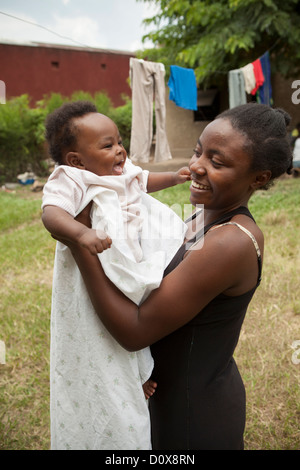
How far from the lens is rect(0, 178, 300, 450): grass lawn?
215 cm

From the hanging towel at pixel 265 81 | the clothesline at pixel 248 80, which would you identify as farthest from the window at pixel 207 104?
the clothesline at pixel 248 80

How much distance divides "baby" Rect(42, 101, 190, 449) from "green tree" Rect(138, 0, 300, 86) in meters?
6.94

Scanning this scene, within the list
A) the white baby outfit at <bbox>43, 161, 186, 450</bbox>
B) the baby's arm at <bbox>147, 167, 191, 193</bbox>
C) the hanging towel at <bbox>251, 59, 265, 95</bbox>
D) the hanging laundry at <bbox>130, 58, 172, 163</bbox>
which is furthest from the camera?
the hanging towel at <bbox>251, 59, 265, 95</bbox>

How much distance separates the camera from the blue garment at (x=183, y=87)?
6.99m

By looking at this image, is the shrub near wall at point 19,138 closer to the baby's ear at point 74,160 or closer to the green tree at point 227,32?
the green tree at point 227,32

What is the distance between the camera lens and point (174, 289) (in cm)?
101

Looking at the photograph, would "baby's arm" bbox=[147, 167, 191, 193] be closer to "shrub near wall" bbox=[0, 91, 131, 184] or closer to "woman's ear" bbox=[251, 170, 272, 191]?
"woman's ear" bbox=[251, 170, 272, 191]

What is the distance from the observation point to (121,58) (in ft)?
48.0

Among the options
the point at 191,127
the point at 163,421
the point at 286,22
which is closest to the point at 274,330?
the point at 163,421

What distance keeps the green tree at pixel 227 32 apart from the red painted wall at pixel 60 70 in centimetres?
353

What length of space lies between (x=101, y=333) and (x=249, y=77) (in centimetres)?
745

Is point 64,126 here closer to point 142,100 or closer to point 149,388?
point 149,388

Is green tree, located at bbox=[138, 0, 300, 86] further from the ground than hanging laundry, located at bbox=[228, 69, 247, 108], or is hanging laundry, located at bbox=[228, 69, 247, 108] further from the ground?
green tree, located at bbox=[138, 0, 300, 86]

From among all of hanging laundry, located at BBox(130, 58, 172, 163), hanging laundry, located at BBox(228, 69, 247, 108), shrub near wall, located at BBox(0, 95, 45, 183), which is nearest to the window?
hanging laundry, located at BBox(228, 69, 247, 108)
